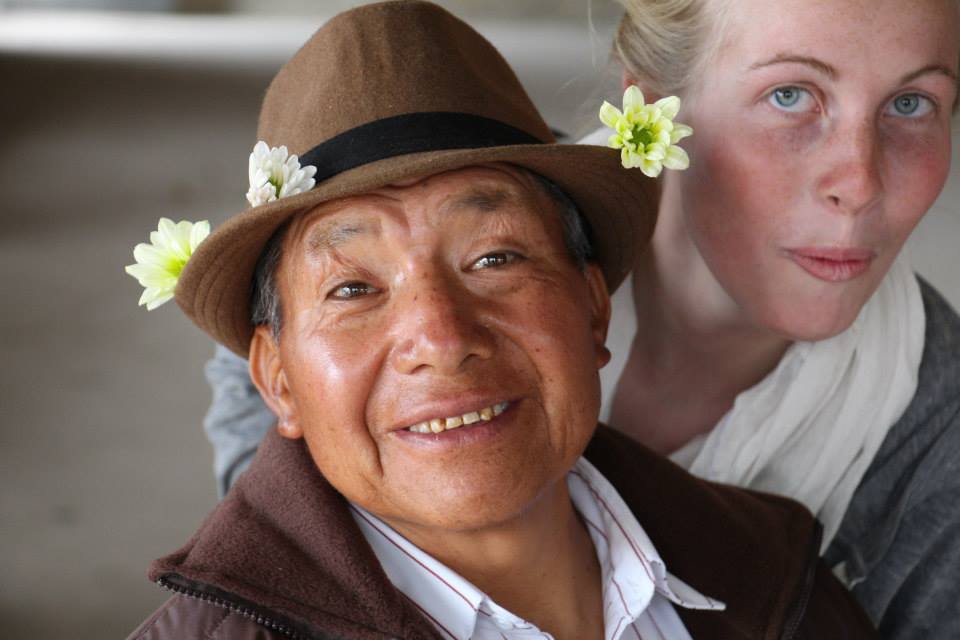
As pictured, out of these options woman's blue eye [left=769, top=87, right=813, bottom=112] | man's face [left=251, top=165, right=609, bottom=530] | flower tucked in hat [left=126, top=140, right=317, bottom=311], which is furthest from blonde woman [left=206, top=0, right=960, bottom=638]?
flower tucked in hat [left=126, top=140, right=317, bottom=311]

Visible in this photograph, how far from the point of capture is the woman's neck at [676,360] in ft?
7.57

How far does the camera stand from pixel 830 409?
228cm

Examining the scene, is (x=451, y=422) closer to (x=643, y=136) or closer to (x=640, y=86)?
(x=643, y=136)

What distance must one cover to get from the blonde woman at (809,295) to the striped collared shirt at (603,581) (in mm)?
470

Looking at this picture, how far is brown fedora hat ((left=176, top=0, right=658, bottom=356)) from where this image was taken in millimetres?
1490

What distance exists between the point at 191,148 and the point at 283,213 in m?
5.42

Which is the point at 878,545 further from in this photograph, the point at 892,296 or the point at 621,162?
the point at 621,162

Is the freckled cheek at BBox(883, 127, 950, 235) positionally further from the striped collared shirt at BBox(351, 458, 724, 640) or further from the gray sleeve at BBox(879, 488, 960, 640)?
the striped collared shirt at BBox(351, 458, 724, 640)

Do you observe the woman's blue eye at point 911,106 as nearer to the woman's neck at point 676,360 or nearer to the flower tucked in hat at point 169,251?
the woman's neck at point 676,360

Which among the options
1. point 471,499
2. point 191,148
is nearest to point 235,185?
point 191,148

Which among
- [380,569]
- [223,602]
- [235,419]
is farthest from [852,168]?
[235,419]

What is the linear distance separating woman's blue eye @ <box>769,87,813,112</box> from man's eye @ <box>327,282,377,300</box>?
78 cm

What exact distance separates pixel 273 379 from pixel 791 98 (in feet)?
2.99

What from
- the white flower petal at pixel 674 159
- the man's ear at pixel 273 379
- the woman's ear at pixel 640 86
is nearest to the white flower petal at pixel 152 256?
the man's ear at pixel 273 379
